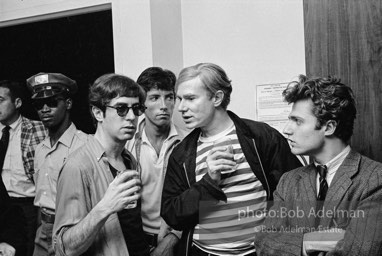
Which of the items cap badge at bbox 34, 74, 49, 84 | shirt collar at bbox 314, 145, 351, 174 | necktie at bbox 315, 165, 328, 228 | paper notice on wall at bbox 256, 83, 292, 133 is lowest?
necktie at bbox 315, 165, 328, 228

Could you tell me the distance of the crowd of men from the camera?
2041 millimetres

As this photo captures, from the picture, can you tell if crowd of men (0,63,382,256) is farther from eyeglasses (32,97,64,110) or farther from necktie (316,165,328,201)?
eyeglasses (32,97,64,110)

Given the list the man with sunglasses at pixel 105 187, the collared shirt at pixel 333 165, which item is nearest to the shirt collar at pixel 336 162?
the collared shirt at pixel 333 165

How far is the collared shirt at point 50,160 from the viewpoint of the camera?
10.4ft

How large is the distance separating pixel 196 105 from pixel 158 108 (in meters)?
0.58

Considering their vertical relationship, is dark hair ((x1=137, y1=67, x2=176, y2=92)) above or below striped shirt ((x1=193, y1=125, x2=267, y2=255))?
above

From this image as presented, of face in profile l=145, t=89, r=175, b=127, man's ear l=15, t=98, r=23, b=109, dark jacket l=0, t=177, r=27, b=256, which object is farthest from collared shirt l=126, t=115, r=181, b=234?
man's ear l=15, t=98, r=23, b=109

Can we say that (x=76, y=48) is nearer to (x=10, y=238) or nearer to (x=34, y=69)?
(x=34, y=69)

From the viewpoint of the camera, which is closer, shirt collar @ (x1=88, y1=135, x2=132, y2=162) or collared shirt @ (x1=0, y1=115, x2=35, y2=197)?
shirt collar @ (x1=88, y1=135, x2=132, y2=162)

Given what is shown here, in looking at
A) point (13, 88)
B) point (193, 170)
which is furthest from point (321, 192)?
point (13, 88)

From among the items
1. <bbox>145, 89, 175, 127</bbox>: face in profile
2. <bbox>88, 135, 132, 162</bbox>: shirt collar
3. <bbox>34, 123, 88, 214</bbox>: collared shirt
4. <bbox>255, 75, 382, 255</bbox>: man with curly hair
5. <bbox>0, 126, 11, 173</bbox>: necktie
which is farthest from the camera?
<bbox>0, 126, 11, 173</bbox>: necktie

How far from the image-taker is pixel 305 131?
7.22 feet

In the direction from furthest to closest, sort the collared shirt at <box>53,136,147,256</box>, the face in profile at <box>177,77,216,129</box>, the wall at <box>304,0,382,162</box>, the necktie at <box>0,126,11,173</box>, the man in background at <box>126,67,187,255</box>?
1. the necktie at <box>0,126,11,173</box>
2. the man in background at <box>126,67,187,255</box>
3. the wall at <box>304,0,382,162</box>
4. the face in profile at <box>177,77,216,129</box>
5. the collared shirt at <box>53,136,147,256</box>

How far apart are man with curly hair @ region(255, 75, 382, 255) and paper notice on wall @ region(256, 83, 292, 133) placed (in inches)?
39.0
